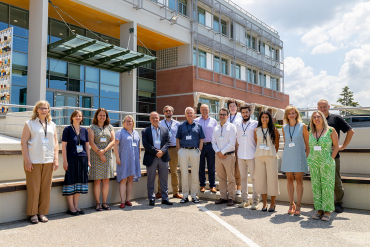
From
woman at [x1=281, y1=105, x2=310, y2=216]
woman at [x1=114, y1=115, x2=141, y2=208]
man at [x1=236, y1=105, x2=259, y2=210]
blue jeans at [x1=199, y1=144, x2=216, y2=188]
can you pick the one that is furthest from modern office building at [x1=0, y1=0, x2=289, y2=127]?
woman at [x1=281, y1=105, x2=310, y2=216]

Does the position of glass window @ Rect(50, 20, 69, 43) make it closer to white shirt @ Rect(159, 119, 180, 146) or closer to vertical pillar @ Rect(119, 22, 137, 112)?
vertical pillar @ Rect(119, 22, 137, 112)

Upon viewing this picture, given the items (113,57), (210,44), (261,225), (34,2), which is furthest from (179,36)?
(261,225)

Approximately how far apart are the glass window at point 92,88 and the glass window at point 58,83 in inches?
54.7

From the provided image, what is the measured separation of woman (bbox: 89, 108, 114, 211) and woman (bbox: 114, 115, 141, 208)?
0.91 ft

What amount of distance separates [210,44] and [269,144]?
17836 millimetres

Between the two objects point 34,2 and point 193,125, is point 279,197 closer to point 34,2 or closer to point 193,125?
Answer: point 193,125

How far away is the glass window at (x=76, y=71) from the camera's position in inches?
655

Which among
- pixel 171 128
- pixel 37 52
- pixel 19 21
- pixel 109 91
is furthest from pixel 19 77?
pixel 171 128

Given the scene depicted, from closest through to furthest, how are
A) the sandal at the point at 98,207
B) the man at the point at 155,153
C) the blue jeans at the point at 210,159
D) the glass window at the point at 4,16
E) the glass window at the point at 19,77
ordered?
1. the sandal at the point at 98,207
2. the man at the point at 155,153
3. the blue jeans at the point at 210,159
4. the glass window at the point at 4,16
5. the glass window at the point at 19,77

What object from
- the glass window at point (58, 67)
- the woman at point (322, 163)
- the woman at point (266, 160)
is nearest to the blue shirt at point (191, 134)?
the woman at point (266, 160)

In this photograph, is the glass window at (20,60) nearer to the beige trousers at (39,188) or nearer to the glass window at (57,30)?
the glass window at (57,30)

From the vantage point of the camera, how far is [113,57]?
53.2 feet

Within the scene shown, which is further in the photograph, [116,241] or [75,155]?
[75,155]

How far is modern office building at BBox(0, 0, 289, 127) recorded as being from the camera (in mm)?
14133
